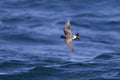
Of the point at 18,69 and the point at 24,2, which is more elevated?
the point at 24,2

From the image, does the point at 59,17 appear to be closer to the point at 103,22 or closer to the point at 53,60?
the point at 103,22

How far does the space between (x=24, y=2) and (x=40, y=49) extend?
883 cm

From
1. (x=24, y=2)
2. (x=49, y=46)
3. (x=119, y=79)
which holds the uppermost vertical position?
(x=24, y=2)

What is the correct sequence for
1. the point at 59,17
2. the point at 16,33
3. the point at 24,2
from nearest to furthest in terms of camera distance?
the point at 16,33
the point at 59,17
the point at 24,2

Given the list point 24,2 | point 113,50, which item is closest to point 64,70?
point 113,50

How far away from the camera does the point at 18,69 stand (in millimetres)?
34156

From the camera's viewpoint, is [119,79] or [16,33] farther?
[16,33]

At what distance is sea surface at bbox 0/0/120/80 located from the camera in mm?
33719

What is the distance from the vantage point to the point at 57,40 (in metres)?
38.3

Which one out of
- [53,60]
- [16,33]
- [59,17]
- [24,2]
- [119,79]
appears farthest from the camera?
[24,2]

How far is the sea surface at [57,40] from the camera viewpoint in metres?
33.7

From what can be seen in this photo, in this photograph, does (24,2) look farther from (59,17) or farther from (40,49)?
(40,49)

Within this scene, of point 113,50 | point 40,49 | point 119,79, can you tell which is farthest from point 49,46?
point 119,79

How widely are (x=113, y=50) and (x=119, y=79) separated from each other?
4.31 meters
